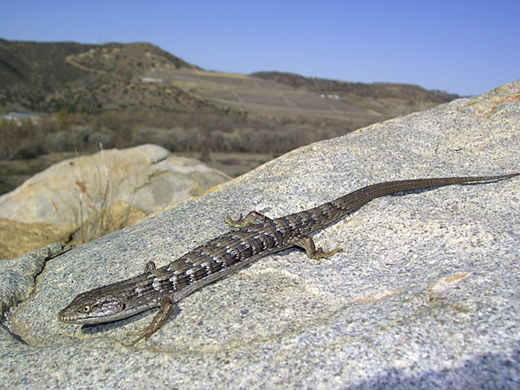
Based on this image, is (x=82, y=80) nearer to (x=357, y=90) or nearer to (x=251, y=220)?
(x=357, y=90)

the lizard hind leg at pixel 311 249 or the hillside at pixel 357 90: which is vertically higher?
the hillside at pixel 357 90

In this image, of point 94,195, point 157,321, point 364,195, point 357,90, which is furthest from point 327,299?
point 357,90

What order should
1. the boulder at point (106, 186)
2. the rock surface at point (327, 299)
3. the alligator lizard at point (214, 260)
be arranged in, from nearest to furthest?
the rock surface at point (327, 299) < the alligator lizard at point (214, 260) < the boulder at point (106, 186)

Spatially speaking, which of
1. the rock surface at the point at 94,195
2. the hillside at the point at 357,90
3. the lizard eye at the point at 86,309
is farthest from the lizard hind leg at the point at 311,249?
the hillside at the point at 357,90

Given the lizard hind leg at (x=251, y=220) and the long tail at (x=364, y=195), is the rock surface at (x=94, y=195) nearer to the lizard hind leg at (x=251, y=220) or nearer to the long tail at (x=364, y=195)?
the lizard hind leg at (x=251, y=220)

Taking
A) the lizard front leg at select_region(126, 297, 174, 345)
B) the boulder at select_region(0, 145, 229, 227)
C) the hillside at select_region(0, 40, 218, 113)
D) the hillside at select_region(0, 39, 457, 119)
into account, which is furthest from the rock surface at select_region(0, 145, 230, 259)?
the hillside at select_region(0, 40, 218, 113)

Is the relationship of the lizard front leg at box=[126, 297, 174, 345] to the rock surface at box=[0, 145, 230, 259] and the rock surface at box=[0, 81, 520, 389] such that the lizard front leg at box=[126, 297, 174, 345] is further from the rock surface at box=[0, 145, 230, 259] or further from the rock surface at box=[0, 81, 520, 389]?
the rock surface at box=[0, 145, 230, 259]
